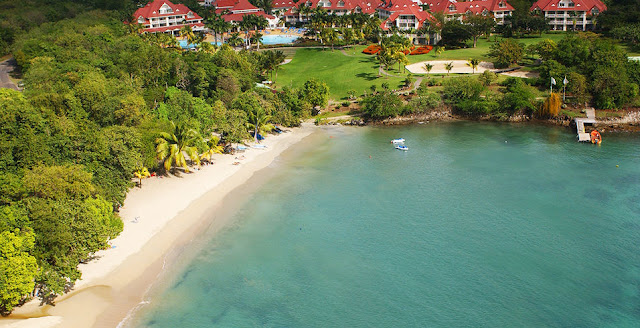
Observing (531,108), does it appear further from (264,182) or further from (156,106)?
(156,106)

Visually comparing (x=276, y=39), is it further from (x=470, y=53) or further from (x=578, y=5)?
(x=578, y=5)

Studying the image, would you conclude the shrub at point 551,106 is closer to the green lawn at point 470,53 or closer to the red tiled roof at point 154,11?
the green lawn at point 470,53

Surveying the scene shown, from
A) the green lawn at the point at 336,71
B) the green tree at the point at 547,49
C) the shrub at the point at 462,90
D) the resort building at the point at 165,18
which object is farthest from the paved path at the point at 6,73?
the green tree at the point at 547,49

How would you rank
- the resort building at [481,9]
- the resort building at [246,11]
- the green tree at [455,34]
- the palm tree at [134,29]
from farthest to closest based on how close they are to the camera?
1. the resort building at [246,11]
2. the resort building at [481,9]
3. the palm tree at [134,29]
4. the green tree at [455,34]

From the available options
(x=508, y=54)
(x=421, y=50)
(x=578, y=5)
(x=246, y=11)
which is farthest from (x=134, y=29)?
(x=578, y=5)

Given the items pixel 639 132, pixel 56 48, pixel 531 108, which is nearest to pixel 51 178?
pixel 56 48

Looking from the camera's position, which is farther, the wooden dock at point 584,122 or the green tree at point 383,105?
the green tree at point 383,105
